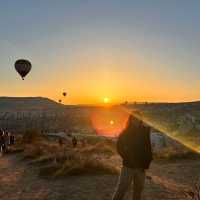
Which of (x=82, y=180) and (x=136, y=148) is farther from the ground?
(x=136, y=148)

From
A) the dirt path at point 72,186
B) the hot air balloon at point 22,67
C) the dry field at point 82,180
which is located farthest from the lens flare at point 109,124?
the dirt path at point 72,186

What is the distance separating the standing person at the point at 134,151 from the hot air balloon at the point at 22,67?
28.3 metres

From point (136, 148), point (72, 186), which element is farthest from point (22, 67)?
point (136, 148)

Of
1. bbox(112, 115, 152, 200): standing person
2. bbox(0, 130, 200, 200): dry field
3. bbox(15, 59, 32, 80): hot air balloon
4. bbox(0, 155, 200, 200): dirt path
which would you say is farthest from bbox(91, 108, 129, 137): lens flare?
bbox(112, 115, 152, 200): standing person

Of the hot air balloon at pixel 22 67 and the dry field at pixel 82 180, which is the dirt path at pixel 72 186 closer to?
the dry field at pixel 82 180

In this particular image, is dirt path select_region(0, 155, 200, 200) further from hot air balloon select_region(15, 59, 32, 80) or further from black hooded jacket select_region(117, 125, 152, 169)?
hot air balloon select_region(15, 59, 32, 80)

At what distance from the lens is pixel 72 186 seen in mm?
12477

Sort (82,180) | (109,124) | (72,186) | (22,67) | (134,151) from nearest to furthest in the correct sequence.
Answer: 1. (134,151)
2. (72,186)
3. (82,180)
4. (22,67)
5. (109,124)

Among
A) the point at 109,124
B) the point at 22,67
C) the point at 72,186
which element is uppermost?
the point at 22,67

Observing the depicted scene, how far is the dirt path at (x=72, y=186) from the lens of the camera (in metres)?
11.2

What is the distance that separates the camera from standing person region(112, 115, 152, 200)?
8086mm

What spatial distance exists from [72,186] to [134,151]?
4804 millimetres

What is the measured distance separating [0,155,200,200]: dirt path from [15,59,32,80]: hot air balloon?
63.2 feet

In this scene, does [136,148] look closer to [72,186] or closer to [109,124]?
[72,186]
